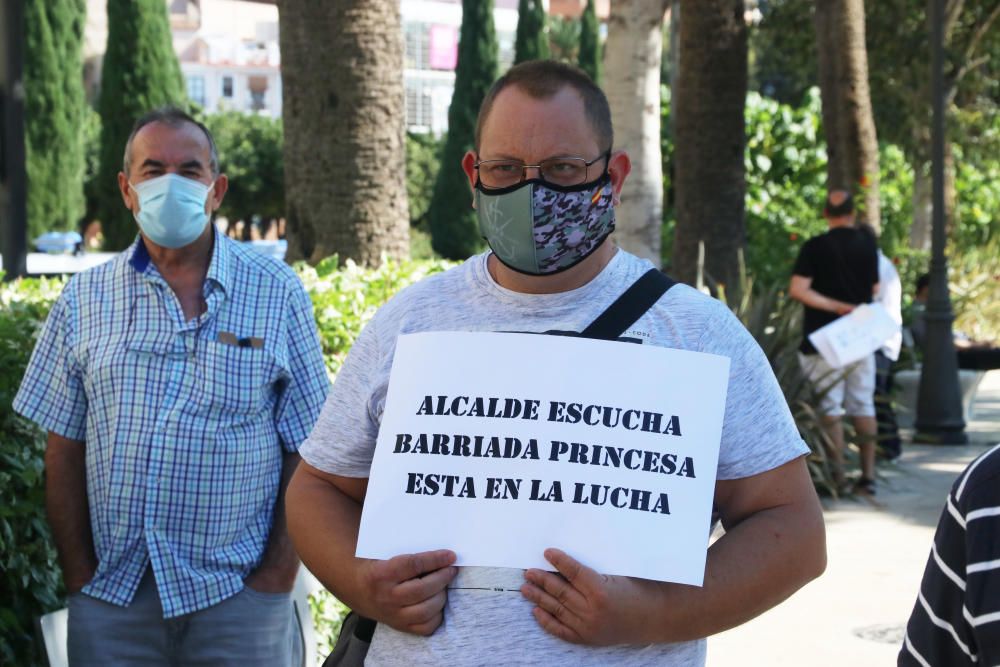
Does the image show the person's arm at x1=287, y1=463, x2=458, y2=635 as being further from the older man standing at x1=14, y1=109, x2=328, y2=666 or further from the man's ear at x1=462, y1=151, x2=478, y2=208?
the older man standing at x1=14, y1=109, x2=328, y2=666

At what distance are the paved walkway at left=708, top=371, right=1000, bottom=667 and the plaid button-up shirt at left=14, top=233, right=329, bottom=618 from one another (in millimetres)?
3234

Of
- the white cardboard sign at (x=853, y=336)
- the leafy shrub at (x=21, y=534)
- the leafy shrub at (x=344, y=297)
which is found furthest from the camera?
the white cardboard sign at (x=853, y=336)

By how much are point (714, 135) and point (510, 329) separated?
9640 millimetres

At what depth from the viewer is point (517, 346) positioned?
2418 mm

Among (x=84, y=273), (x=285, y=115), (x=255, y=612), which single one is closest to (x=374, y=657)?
(x=255, y=612)

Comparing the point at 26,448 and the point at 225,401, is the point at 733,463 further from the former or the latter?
the point at 26,448

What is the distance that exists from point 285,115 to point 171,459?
16.0ft

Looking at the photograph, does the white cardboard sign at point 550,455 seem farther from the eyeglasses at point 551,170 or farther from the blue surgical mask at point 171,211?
the blue surgical mask at point 171,211

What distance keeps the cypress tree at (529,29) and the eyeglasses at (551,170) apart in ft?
130

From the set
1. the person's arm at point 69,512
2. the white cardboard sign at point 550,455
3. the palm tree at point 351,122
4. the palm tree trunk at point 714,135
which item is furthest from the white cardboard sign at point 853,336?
the white cardboard sign at point 550,455

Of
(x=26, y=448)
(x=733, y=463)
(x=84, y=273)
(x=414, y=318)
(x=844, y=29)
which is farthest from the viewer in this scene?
(x=844, y=29)

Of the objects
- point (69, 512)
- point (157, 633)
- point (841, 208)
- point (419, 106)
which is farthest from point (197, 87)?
point (157, 633)

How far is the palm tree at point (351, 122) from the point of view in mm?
7727

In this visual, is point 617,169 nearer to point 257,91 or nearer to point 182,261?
point 182,261
